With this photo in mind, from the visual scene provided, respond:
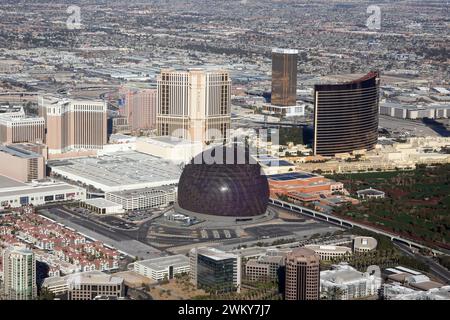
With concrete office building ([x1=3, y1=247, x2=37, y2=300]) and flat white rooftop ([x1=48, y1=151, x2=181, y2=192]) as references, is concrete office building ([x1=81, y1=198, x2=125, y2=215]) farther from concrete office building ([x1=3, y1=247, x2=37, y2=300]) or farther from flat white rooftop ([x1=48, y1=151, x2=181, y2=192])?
concrete office building ([x1=3, y1=247, x2=37, y2=300])

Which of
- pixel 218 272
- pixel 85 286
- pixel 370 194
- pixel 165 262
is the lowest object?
pixel 370 194

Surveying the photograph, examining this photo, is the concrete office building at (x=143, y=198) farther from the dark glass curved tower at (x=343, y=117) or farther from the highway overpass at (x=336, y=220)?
the dark glass curved tower at (x=343, y=117)

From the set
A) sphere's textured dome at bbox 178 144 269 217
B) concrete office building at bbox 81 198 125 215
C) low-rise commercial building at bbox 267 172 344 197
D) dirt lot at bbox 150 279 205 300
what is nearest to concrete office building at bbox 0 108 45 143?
concrete office building at bbox 81 198 125 215

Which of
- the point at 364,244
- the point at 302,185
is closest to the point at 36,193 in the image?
the point at 302,185

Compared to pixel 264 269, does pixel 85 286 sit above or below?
above

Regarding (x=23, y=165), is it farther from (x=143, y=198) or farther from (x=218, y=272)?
(x=218, y=272)
